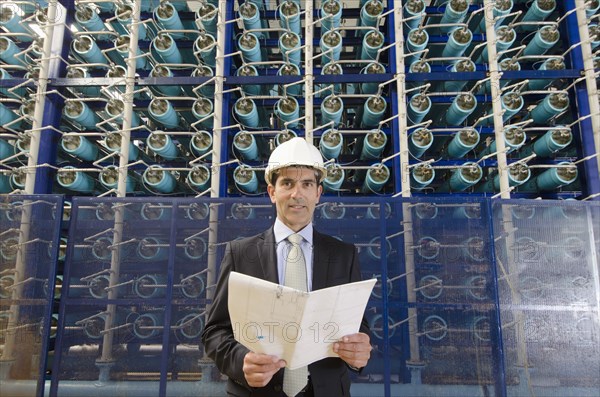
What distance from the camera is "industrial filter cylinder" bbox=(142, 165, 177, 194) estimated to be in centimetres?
468

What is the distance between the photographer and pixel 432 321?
3072mm

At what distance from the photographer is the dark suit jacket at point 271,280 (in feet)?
4.02

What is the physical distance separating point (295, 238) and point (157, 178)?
3.74 m

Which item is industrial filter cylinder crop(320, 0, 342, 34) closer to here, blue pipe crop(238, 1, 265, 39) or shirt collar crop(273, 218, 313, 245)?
blue pipe crop(238, 1, 265, 39)

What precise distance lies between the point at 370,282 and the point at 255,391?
1.62ft

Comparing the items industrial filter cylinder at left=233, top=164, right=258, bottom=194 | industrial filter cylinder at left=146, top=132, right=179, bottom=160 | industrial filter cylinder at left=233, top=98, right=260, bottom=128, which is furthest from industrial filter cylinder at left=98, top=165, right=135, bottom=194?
industrial filter cylinder at left=233, top=98, right=260, bottom=128

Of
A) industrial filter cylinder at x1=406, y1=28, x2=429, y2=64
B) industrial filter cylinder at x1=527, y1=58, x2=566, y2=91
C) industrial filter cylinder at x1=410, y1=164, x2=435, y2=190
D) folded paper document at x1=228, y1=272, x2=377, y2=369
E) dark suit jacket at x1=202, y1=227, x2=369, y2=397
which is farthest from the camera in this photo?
industrial filter cylinder at x1=406, y1=28, x2=429, y2=64

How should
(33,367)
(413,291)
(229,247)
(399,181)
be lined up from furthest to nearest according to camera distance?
(399,181) → (413,291) → (33,367) → (229,247)

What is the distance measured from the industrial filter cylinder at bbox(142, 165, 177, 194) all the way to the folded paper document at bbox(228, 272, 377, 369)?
3.83 metres

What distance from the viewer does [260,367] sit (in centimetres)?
110

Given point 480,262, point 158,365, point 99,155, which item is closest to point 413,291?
point 480,262

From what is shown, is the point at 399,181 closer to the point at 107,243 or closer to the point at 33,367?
the point at 107,243

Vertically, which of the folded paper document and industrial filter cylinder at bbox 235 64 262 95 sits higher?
industrial filter cylinder at bbox 235 64 262 95

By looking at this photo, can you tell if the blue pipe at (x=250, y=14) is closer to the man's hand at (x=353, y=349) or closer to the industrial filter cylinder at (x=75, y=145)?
the industrial filter cylinder at (x=75, y=145)
